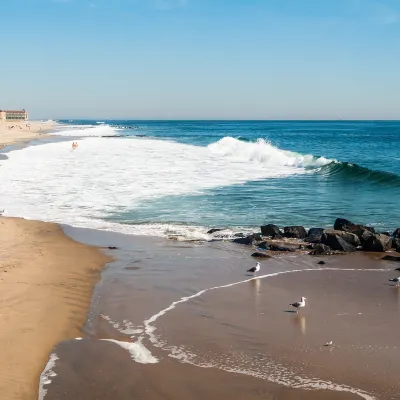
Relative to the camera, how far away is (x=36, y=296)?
12055 mm

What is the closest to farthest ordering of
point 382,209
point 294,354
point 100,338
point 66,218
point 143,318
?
point 294,354, point 100,338, point 143,318, point 66,218, point 382,209

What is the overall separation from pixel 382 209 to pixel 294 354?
1650 centimetres

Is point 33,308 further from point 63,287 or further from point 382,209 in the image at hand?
point 382,209

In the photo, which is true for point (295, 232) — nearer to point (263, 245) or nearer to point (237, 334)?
point (263, 245)

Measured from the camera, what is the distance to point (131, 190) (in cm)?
2927

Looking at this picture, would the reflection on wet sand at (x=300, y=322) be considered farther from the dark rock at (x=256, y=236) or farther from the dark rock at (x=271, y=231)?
the dark rock at (x=271, y=231)

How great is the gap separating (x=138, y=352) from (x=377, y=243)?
10.0 metres

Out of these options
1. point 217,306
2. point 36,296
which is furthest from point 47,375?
point 217,306

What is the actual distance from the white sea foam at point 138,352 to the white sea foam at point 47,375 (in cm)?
114

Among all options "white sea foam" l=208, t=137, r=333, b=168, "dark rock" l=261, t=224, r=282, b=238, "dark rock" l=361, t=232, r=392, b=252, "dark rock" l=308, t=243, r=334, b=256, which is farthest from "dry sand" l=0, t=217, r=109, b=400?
"white sea foam" l=208, t=137, r=333, b=168

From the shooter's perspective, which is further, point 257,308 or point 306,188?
point 306,188

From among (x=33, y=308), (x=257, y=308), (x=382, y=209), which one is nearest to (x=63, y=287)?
(x=33, y=308)

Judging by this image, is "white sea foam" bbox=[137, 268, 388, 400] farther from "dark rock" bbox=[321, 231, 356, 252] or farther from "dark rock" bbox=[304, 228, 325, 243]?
"dark rock" bbox=[304, 228, 325, 243]

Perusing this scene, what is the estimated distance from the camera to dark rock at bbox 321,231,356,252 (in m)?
17.0
